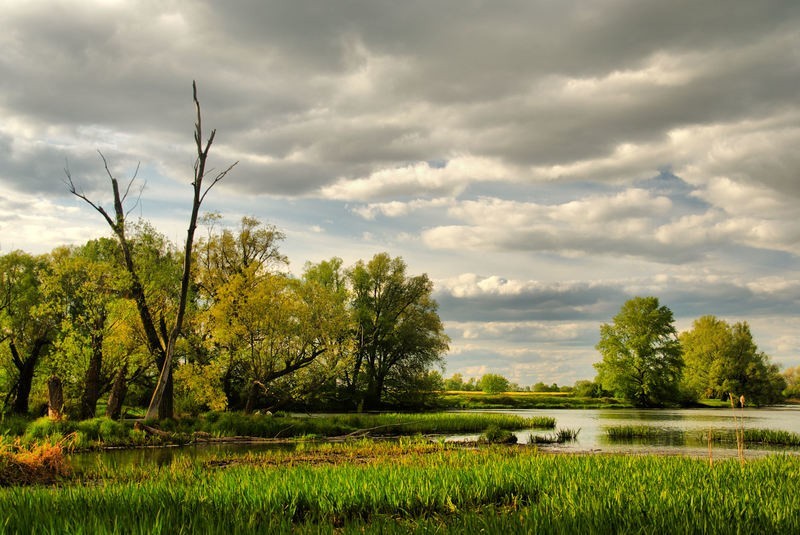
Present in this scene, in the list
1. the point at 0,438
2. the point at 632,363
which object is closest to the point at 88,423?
the point at 0,438

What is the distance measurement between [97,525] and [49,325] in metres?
33.6

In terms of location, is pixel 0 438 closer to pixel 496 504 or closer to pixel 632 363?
pixel 496 504

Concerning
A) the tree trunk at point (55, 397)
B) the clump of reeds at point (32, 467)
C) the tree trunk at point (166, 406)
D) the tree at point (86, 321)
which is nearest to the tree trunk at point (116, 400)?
the tree at point (86, 321)

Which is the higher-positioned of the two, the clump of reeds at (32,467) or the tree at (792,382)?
the clump of reeds at (32,467)

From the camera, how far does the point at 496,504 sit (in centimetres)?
1064

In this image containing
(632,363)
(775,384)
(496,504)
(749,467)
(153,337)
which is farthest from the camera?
(775,384)

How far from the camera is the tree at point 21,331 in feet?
112

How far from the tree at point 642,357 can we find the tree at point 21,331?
59318mm

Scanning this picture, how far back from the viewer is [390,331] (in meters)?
56.8

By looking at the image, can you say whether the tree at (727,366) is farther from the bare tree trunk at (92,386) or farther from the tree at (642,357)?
the bare tree trunk at (92,386)

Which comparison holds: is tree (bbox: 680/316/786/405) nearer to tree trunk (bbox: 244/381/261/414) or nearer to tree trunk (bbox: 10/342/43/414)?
tree trunk (bbox: 244/381/261/414)

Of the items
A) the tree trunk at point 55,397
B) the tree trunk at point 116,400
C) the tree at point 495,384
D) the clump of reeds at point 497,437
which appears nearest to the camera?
the tree trunk at point 55,397

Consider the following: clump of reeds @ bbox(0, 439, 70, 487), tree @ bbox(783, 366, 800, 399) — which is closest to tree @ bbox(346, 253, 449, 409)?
clump of reeds @ bbox(0, 439, 70, 487)

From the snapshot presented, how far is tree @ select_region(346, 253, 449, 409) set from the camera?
56875mm
